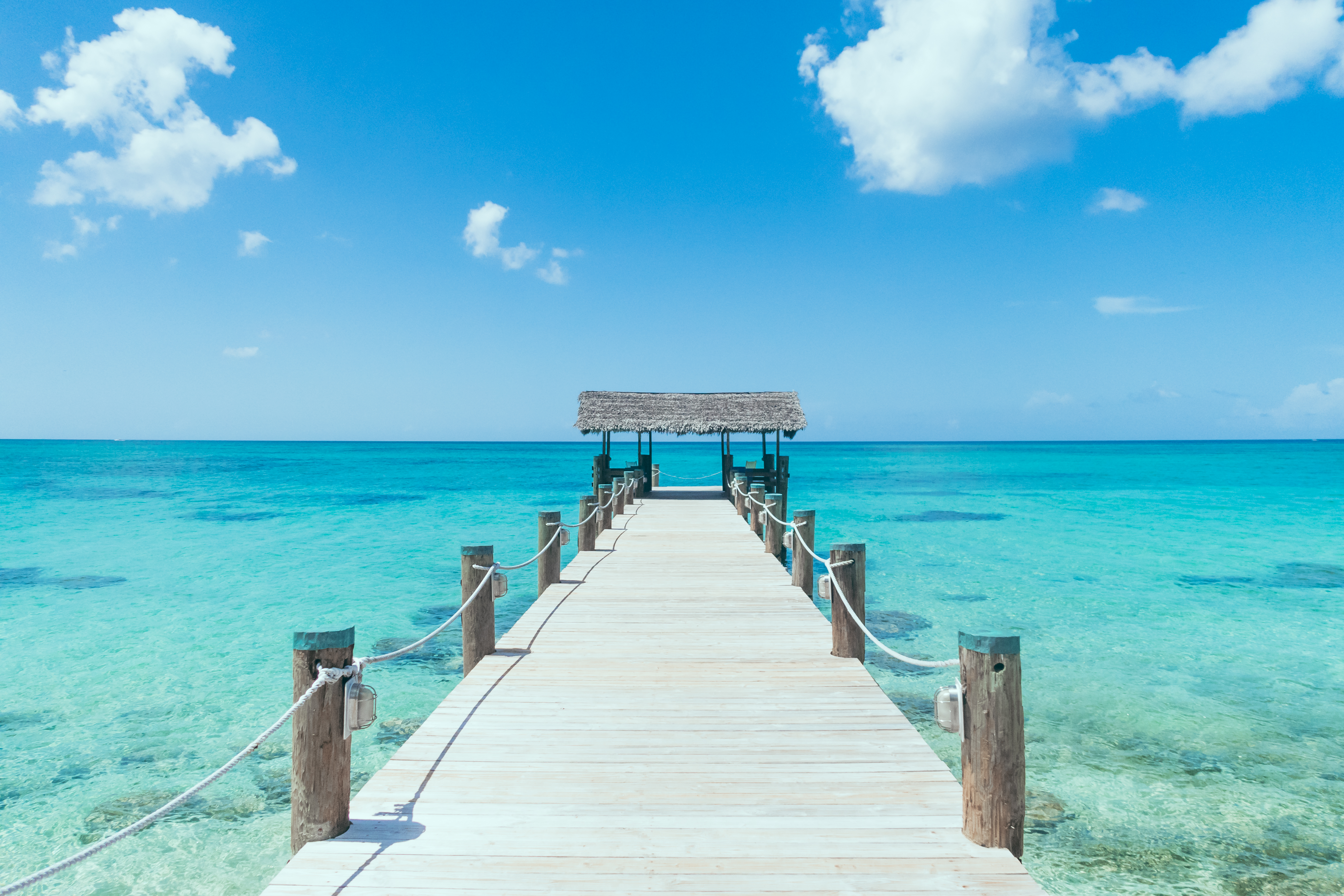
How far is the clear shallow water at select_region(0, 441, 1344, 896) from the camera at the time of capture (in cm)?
Result: 529

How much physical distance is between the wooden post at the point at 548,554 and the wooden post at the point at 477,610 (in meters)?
2.42

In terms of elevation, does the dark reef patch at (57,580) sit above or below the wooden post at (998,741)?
below

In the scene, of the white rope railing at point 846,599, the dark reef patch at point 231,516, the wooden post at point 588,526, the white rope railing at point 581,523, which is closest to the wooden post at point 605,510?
the white rope railing at point 581,523

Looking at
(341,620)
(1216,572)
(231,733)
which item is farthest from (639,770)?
(1216,572)

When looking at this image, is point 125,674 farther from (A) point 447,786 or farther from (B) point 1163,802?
(B) point 1163,802

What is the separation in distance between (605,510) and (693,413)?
873 centimetres

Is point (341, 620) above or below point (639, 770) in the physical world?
below

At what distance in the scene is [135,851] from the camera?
529 centimetres

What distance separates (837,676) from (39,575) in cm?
1877

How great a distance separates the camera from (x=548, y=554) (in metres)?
8.61

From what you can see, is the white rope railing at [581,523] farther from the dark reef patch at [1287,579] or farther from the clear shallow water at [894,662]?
the dark reef patch at [1287,579]

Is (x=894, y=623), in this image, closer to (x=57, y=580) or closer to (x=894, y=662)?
(x=894, y=662)

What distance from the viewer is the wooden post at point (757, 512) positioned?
13.0m

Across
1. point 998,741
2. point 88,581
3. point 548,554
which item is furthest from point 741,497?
point 88,581
